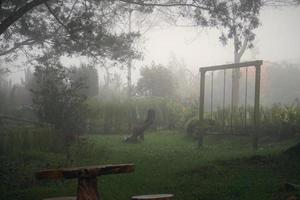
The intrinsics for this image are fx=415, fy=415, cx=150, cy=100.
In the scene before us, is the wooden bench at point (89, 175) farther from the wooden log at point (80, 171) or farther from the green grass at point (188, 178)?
the green grass at point (188, 178)

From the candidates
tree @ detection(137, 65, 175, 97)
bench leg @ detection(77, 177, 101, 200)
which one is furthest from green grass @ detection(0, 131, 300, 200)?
tree @ detection(137, 65, 175, 97)

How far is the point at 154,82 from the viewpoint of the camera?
3069 cm

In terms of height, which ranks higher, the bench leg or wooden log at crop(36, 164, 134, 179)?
wooden log at crop(36, 164, 134, 179)

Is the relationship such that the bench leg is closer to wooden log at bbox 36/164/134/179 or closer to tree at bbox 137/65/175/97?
wooden log at bbox 36/164/134/179

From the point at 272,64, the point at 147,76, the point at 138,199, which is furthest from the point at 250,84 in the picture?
the point at 138,199

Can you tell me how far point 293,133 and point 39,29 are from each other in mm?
10524

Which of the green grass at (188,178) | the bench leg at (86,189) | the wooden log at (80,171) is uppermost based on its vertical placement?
the wooden log at (80,171)

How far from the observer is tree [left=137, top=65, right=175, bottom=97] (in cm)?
3044

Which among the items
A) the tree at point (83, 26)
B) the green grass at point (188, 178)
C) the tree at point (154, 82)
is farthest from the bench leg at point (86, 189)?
the tree at point (154, 82)

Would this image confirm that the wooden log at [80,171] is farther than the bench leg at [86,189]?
No

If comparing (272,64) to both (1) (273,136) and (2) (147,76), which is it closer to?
(2) (147,76)

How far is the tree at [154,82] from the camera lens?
3044 cm

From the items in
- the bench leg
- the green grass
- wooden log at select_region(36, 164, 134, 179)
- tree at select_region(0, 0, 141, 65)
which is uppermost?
tree at select_region(0, 0, 141, 65)

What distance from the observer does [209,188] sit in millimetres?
7340
